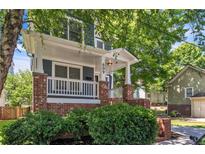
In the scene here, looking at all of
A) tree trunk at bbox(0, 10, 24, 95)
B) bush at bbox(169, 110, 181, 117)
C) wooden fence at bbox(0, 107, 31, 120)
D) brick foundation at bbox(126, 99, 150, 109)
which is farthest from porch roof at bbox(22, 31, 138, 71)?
tree trunk at bbox(0, 10, 24, 95)

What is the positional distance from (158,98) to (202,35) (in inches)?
78.3

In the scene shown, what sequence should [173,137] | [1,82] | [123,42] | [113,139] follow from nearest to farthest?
[1,82] < [113,139] < [123,42] < [173,137]

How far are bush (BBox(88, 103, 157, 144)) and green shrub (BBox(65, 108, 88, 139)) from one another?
0.26 m

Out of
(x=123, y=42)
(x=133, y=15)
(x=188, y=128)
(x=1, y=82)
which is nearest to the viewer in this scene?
(x=1, y=82)

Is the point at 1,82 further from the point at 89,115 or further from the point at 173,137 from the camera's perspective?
the point at 173,137

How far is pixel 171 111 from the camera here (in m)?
6.61

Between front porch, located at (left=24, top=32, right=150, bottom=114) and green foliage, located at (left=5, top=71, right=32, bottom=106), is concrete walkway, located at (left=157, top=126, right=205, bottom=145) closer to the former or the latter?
front porch, located at (left=24, top=32, right=150, bottom=114)

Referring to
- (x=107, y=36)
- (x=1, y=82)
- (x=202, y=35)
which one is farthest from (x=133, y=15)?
(x=1, y=82)

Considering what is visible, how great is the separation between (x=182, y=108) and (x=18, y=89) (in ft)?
12.7

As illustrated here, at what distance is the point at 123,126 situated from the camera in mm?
4652

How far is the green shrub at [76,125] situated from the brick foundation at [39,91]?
143cm

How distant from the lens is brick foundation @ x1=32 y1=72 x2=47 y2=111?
643 centimetres

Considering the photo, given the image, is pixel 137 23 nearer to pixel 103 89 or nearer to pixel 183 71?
pixel 183 71

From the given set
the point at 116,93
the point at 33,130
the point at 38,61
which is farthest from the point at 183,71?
the point at 33,130
